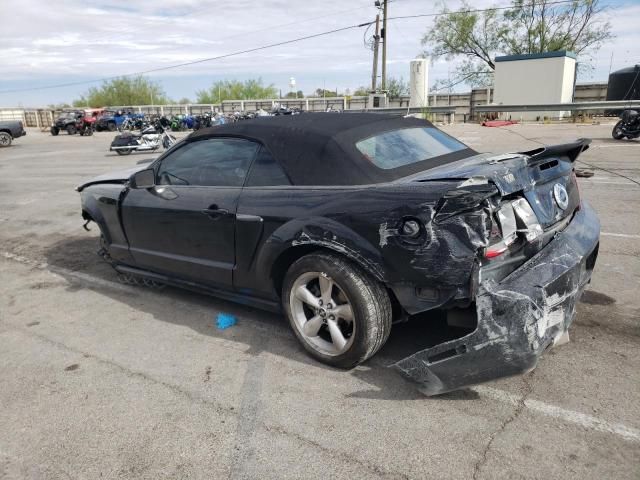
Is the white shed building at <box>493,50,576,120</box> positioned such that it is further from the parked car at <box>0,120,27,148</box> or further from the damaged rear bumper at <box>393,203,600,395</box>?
the damaged rear bumper at <box>393,203,600,395</box>

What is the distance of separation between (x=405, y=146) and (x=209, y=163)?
1492 millimetres

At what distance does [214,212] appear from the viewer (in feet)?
12.5

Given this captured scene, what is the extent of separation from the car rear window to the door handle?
105 cm

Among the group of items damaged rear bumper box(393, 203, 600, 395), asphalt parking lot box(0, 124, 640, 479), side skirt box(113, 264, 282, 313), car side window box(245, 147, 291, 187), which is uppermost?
car side window box(245, 147, 291, 187)

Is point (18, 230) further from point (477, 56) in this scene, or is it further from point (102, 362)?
point (477, 56)

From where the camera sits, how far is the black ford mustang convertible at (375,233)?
8.69 ft

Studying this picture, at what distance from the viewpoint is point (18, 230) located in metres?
8.05

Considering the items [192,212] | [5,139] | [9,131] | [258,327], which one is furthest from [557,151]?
[5,139]

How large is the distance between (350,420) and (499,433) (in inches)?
29.5

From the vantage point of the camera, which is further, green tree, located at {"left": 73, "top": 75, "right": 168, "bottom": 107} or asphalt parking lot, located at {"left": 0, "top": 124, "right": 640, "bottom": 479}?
green tree, located at {"left": 73, "top": 75, "right": 168, "bottom": 107}

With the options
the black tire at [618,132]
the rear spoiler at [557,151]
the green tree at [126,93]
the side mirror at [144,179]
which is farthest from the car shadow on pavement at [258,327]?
the green tree at [126,93]

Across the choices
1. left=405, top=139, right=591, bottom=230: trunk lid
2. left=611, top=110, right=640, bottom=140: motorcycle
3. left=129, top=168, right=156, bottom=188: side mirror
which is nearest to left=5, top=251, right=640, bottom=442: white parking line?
left=405, top=139, right=591, bottom=230: trunk lid

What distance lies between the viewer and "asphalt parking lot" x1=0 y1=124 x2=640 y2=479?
2492 millimetres

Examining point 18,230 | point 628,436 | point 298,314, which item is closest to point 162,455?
point 298,314
